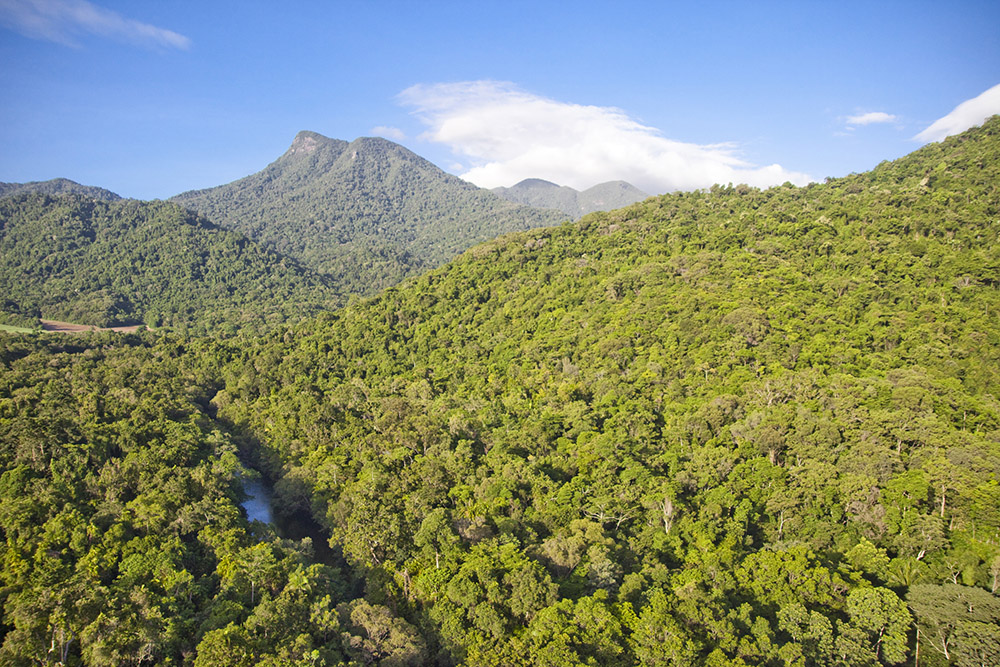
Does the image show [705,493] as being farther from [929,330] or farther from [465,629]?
[929,330]

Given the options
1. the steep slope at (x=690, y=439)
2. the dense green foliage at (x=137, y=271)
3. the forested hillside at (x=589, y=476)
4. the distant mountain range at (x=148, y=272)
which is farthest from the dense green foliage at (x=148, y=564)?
the dense green foliage at (x=137, y=271)

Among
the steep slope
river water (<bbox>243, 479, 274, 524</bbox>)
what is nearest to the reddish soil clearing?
the steep slope

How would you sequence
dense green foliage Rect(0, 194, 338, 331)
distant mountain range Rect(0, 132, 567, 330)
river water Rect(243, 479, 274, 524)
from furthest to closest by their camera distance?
distant mountain range Rect(0, 132, 567, 330) → dense green foliage Rect(0, 194, 338, 331) → river water Rect(243, 479, 274, 524)

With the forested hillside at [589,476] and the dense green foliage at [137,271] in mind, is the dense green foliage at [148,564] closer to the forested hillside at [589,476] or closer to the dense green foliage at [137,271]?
the forested hillside at [589,476]

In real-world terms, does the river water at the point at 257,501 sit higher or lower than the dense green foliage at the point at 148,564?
lower

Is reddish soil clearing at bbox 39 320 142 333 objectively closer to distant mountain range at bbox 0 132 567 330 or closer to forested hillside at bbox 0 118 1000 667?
distant mountain range at bbox 0 132 567 330

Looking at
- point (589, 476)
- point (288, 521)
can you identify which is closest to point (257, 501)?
point (288, 521)

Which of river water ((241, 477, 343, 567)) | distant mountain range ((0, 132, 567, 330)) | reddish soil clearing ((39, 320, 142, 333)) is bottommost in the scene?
river water ((241, 477, 343, 567))
